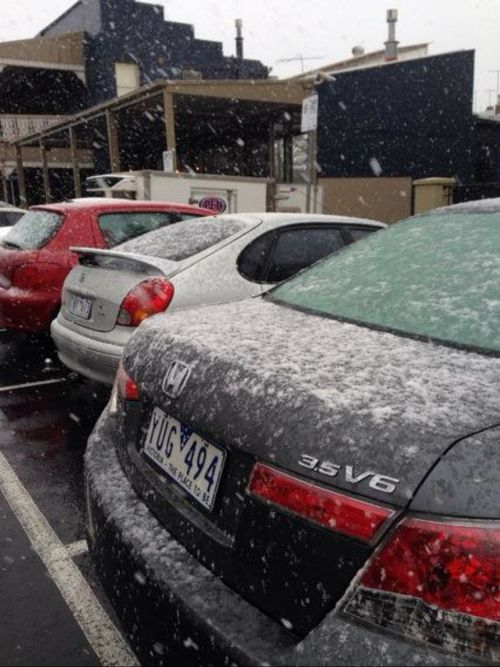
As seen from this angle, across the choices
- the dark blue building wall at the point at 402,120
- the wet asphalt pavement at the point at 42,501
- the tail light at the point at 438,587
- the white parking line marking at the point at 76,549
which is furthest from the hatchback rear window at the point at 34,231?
the dark blue building wall at the point at 402,120

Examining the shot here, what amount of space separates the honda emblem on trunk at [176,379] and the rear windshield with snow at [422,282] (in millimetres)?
614

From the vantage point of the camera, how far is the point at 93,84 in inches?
1140

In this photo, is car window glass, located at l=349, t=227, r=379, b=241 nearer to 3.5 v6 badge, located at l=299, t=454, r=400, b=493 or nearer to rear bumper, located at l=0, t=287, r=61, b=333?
rear bumper, located at l=0, t=287, r=61, b=333

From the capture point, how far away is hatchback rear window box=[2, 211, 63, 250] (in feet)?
18.3

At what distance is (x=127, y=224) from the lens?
5.88 meters

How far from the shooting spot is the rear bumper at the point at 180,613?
1.14 meters

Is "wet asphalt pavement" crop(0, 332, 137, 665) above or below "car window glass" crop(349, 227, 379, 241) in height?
below

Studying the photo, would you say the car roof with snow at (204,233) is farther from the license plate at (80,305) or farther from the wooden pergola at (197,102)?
the wooden pergola at (197,102)

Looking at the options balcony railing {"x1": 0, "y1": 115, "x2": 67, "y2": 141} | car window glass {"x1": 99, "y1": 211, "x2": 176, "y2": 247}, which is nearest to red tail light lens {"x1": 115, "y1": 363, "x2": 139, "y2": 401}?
car window glass {"x1": 99, "y1": 211, "x2": 176, "y2": 247}

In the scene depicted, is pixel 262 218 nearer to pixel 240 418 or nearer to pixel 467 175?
pixel 240 418

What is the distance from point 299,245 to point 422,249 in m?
2.35

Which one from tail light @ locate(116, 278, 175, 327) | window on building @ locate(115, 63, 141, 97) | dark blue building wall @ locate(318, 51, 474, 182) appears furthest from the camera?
window on building @ locate(115, 63, 141, 97)

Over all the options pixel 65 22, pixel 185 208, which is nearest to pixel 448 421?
pixel 185 208

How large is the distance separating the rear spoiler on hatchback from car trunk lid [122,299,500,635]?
84.8 inches
